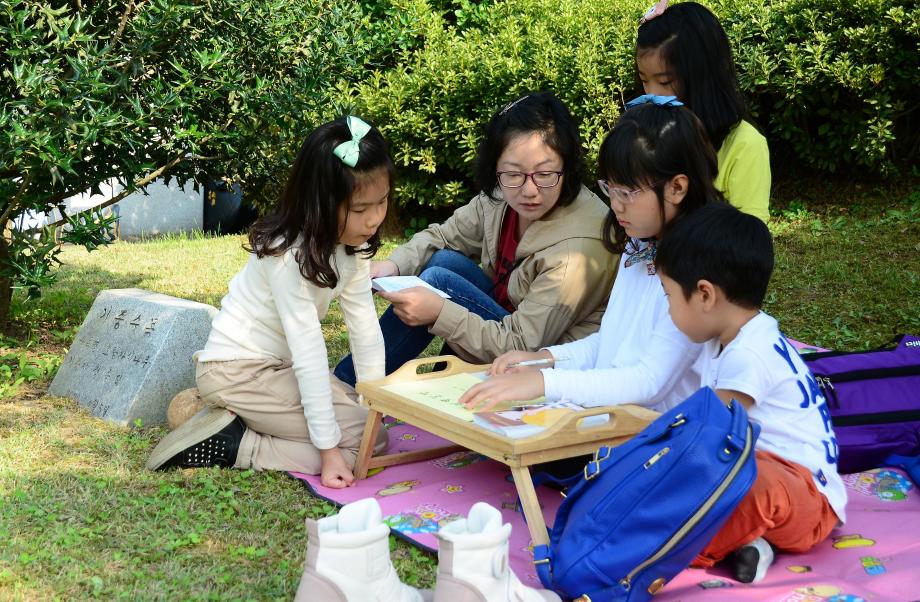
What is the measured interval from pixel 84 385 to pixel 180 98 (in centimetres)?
129

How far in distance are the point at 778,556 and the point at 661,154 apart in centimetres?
124

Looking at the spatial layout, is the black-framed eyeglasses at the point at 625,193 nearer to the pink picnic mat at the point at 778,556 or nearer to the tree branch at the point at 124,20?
the pink picnic mat at the point at 778,556

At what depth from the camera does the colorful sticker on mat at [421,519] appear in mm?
2883

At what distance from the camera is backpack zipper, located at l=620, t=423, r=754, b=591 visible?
91.1 inches

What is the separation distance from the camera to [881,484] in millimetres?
3168

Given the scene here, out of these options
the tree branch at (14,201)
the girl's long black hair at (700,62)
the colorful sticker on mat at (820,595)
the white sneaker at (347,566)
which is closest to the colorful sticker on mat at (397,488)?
the white sneaker at (347,566)

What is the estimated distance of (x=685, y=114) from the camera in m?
3.12

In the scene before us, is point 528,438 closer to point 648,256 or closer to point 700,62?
point 648,256

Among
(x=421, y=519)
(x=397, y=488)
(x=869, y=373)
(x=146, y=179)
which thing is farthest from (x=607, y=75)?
(x=421, y=519)

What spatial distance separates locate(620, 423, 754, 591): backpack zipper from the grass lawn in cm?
56

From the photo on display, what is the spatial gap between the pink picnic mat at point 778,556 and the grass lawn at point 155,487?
0.22 m

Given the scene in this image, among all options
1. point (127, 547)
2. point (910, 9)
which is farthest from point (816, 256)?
point (127, 547)

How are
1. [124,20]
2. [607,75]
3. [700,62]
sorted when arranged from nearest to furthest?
[700,62] → [124,20] → [607,75]

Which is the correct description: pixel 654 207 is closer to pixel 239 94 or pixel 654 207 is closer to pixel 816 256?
pixel 239 94
